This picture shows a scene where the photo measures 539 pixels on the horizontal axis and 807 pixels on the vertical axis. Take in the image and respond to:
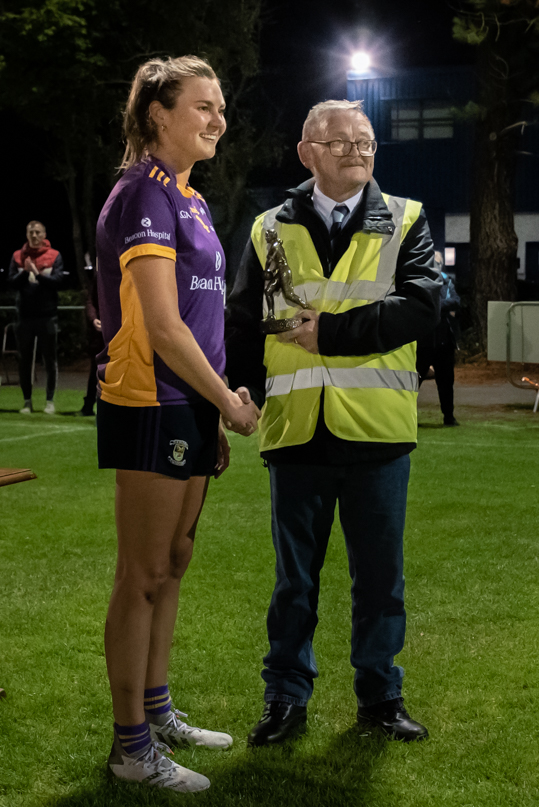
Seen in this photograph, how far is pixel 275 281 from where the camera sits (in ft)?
11.1

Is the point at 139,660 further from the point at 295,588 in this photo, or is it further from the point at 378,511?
the point at 378,511

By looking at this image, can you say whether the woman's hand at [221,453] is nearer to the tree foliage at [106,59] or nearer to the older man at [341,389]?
the older man at [341,389]

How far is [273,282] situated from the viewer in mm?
3395

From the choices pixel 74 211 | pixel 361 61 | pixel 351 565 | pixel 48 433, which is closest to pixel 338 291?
pixel 351 565

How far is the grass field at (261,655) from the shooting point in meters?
3.23

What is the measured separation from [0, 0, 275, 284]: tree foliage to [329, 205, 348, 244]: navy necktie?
2055 cm

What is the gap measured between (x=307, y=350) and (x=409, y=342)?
1.20 ft

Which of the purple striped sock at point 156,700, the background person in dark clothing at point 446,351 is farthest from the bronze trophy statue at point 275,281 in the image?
the background person in dark clothing at point 446,351

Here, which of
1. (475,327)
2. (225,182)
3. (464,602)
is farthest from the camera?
(225,182)

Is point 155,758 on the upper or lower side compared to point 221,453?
lower

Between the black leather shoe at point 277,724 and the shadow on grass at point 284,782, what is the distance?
0.13ft

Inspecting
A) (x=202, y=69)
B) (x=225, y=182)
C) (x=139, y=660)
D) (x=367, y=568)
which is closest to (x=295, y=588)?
(x=367, y=568)

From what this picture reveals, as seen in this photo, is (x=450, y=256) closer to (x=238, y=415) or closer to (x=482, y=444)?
(x=482, y=444)

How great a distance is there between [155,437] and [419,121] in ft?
114
